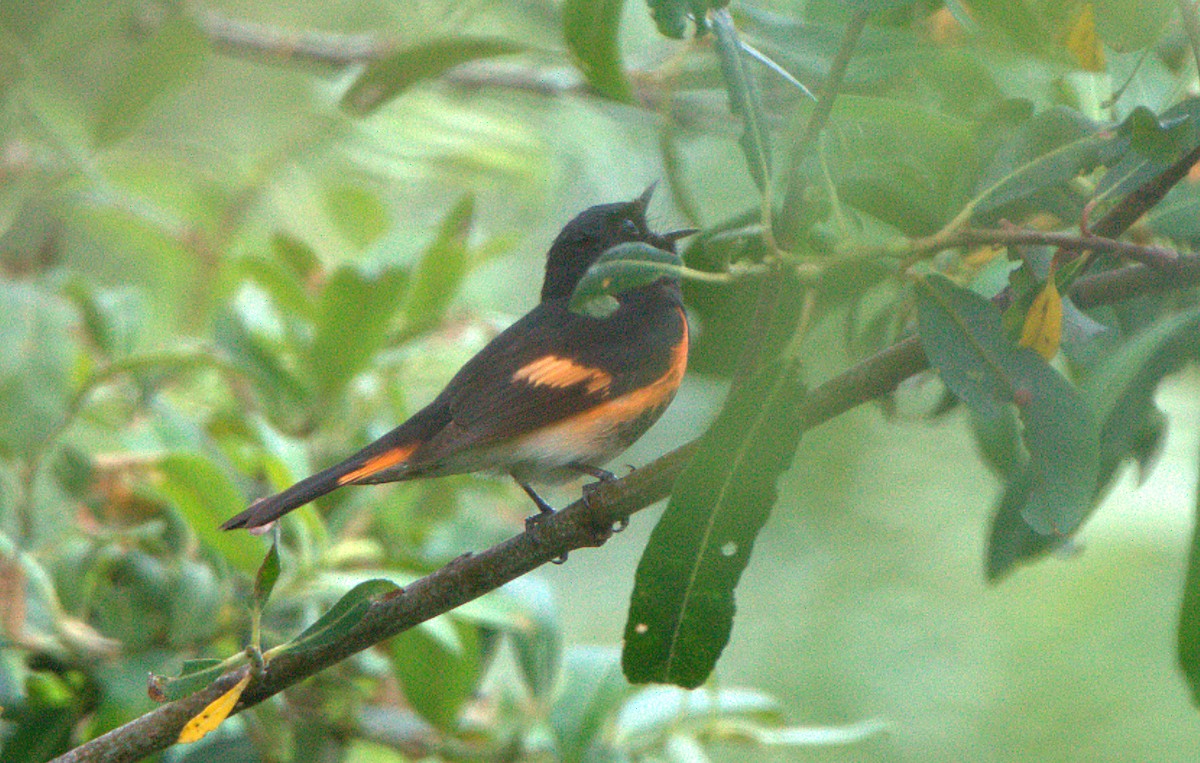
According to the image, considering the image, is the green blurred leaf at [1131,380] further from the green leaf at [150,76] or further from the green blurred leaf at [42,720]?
the green leaf at [150,76]

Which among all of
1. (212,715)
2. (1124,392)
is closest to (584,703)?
(212,715)

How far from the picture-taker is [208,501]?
1959 millimetres

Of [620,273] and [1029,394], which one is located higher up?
[620,273]

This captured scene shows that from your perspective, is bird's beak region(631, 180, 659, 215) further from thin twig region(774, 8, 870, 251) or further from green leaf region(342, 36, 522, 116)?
thin twig region(774, 8, 870, 251)

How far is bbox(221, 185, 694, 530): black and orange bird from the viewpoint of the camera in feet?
6.12

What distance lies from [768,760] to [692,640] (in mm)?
3059

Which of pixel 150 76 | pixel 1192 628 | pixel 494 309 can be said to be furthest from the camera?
pixel 494 309

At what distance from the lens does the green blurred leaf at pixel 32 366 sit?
2181mm

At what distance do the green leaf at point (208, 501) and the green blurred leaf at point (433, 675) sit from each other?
0.31 metres

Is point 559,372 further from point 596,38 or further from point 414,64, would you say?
point 414,64

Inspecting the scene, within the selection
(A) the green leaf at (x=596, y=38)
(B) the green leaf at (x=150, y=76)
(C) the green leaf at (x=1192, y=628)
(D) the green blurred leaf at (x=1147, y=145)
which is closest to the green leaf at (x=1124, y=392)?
(C) the green leaf at (x=1192, y=628)

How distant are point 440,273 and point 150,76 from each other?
3.00 ft

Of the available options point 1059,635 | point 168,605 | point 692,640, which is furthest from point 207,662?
point 1059,635

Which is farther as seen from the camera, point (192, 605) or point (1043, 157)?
point (192, 605)
